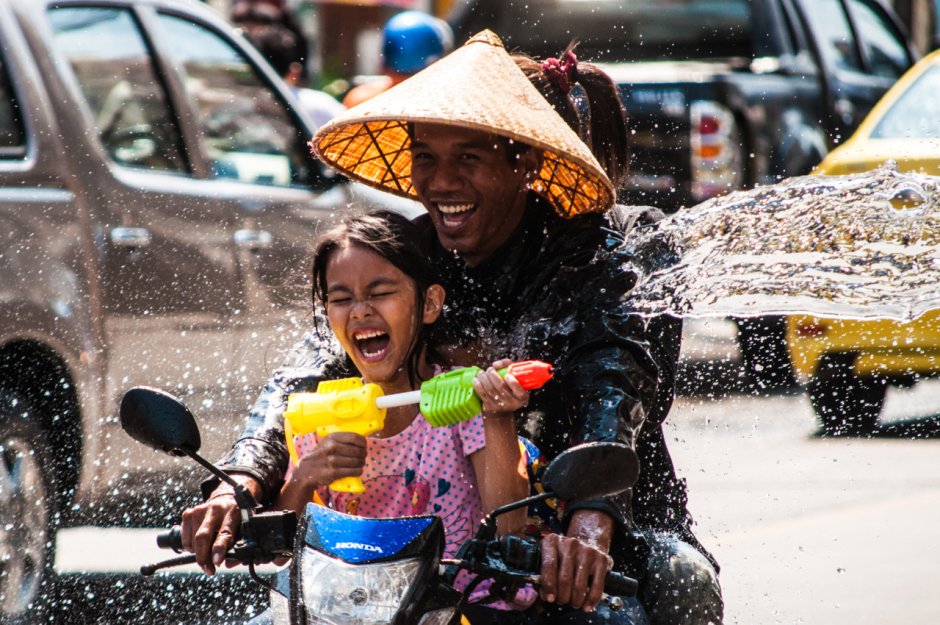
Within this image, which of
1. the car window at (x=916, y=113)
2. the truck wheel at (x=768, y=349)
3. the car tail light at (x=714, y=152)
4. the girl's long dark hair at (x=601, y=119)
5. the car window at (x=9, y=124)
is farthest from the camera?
the car tail light at (x=714, y=152)

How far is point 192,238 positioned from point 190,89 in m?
0.79

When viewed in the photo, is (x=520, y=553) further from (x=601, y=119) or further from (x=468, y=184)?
(x=601, y=119)

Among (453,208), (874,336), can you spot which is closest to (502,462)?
(453,208)

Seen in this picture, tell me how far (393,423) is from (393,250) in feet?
1.16

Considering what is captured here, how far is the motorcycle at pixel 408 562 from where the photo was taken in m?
2.53

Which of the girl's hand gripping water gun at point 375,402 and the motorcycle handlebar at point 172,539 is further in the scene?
the motorcycle handlebar at point 172,539

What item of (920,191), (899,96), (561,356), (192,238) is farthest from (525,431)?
(899,96)

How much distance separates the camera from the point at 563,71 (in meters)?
4.01

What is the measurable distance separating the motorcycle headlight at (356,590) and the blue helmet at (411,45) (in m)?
6.01

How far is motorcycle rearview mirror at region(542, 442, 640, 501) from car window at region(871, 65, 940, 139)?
6232 mm

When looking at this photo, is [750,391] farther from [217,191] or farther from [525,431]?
[525,431]

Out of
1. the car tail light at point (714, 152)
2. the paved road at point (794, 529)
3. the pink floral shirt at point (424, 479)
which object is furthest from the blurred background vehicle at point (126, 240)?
the car tail light at point (714, 152)

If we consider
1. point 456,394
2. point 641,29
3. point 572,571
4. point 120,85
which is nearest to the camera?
point 572,571

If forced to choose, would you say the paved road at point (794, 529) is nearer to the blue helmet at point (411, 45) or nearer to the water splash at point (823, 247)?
the water splash at point (823, 247)
